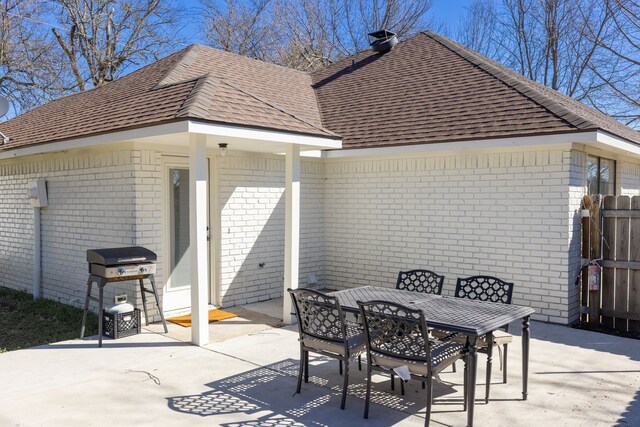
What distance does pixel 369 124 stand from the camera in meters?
9.43

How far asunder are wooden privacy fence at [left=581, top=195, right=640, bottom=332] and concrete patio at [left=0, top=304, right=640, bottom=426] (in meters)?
0.74

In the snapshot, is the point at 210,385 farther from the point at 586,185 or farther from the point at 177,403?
the point at 586,185

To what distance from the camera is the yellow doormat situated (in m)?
7.36

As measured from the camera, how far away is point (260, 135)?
644 cm

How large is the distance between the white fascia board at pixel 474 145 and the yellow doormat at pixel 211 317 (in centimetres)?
322

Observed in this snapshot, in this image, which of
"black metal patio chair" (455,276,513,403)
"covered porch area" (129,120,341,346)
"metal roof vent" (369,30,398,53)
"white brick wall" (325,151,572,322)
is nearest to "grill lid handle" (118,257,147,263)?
"covered porch area" (129,120,341,346)

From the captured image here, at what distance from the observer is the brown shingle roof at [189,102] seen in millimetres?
6316

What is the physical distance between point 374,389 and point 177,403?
1.78 meters

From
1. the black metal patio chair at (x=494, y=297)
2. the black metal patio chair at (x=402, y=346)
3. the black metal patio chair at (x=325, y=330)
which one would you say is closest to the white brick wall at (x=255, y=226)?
the black metal patio chair at (x=325, y=330)

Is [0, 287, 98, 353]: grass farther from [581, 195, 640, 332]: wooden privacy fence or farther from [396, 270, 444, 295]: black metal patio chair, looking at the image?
[581, 195, 640, 332]: wooden privacy fence

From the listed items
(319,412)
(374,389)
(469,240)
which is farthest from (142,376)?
(469,240)

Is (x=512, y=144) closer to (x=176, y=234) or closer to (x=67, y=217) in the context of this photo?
(x=176, y=234)

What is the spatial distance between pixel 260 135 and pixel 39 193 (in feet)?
14.6

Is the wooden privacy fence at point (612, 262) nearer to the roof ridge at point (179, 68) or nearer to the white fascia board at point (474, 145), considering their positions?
the white fascia board at point (474, 145)
